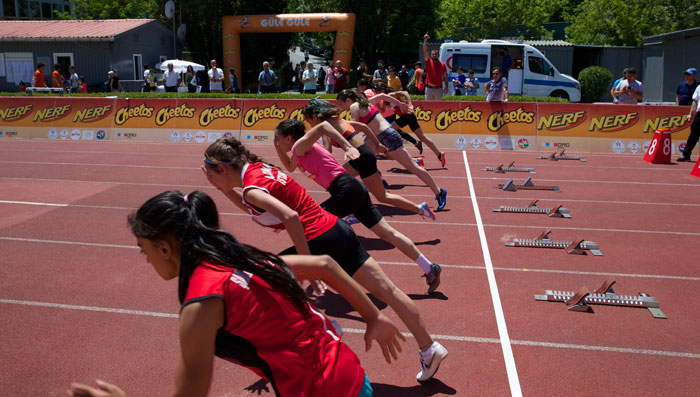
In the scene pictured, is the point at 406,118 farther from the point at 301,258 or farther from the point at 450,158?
the point at 301,258

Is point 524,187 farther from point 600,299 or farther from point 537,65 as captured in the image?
point 537,65

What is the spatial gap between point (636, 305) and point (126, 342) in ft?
15.2

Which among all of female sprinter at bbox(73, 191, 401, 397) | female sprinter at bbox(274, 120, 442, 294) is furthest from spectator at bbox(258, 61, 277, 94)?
female sprinter at bbox(73, 191, 401, 397)

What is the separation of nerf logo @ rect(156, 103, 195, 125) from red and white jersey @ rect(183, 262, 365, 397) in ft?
54.1

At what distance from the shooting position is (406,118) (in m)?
13.2

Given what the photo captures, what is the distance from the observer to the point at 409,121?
13125 millimetres

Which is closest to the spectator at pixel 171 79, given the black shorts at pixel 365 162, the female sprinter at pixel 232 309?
the black shorts at pixel 365 162

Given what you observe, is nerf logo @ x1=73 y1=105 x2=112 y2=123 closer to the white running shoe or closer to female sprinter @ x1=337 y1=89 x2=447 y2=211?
female sprinter @ x1=337 y1=89 x2=447 y2=211

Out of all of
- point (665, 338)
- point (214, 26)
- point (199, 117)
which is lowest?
point (665, 338)

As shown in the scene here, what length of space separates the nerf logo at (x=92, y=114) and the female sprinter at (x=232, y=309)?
17.5 m

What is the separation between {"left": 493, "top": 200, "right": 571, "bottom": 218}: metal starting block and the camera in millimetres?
9164

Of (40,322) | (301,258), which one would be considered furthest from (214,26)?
(301,258)

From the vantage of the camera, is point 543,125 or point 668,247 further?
point 543,125

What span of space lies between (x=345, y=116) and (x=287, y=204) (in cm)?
1303
